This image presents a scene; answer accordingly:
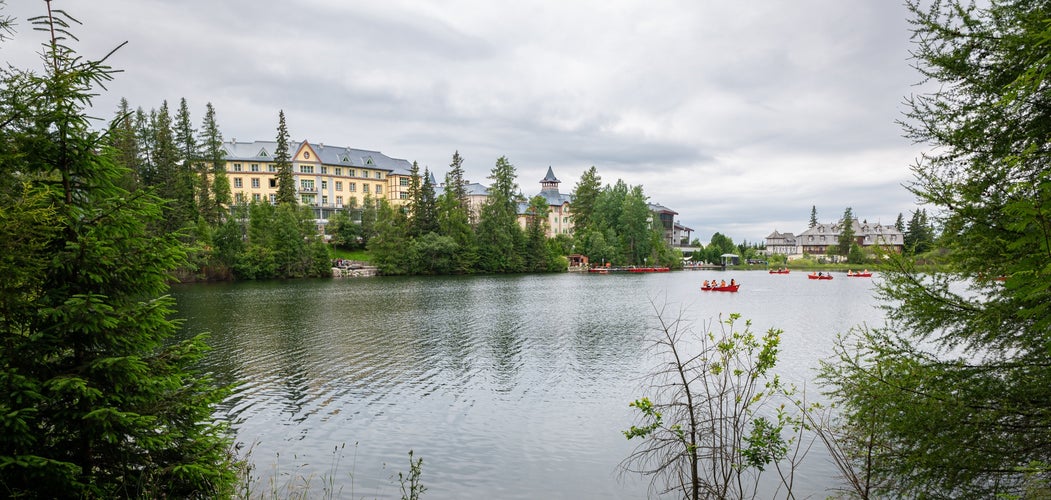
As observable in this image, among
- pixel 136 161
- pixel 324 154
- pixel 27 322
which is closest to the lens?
pixel 27 322

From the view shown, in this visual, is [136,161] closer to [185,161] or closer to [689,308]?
[185,161]

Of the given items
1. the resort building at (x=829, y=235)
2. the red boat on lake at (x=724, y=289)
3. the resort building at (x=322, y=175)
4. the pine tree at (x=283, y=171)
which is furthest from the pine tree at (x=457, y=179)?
the resort building at (x=829, y=235)

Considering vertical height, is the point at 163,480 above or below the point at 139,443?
below

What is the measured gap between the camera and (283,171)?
69.3m

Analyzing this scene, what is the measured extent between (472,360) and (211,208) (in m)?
55.4

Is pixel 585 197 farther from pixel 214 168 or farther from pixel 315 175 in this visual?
pixel 214 168

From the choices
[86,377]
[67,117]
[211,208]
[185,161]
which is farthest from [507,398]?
[185,161]

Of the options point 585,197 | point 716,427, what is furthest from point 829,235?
point 716,427

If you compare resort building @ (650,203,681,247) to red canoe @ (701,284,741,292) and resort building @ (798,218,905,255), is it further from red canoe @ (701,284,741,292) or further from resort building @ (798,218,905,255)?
red canoe @ (701,284,741,292)

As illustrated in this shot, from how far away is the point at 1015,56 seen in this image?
229 inches

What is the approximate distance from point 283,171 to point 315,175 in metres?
12.0

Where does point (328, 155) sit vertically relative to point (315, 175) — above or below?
above

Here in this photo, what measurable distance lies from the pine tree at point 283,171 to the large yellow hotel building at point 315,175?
5622 mm

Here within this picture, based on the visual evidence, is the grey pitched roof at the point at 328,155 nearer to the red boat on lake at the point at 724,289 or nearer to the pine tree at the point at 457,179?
the pine tree at the point at 457,179
